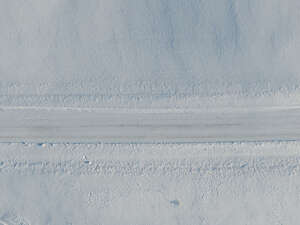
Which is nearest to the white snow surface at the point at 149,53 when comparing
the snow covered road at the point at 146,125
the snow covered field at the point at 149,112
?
the snow covered field at the point at 149,112

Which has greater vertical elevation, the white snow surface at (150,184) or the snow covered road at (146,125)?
the snow covered road at (146,125)

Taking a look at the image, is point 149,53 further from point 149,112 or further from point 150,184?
point 150,184

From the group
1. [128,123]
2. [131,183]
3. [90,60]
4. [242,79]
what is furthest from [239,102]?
[90,60]

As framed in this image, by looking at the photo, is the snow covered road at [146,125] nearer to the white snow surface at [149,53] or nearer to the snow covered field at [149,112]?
the snow covered field at [149,112]

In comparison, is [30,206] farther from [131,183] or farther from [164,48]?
[164,48]

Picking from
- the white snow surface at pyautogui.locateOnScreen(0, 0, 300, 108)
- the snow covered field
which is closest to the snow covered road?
the snow covered field

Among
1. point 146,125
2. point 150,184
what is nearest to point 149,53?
point 146,125
